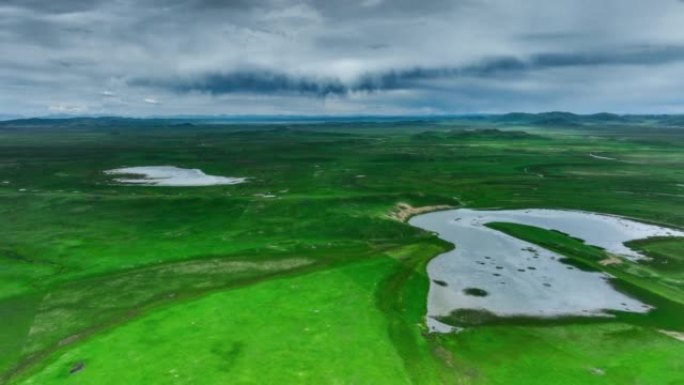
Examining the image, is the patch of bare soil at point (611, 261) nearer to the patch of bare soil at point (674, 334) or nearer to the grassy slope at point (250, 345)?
the patch of bare soil at point (674, 334)

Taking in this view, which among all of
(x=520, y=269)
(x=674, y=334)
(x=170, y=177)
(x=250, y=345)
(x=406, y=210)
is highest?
(x=170, y=177)

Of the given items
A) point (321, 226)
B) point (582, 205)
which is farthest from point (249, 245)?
point (582, 205)

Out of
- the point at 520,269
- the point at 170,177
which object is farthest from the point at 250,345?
the point at 170,177

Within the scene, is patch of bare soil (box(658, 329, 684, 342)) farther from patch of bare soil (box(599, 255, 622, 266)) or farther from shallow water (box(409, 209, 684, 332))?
patch of bare soil (box(599, 255, 622, 266))

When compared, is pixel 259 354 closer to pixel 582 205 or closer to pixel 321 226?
pixel 321 226

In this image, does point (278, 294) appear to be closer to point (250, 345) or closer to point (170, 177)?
point (250, 345)

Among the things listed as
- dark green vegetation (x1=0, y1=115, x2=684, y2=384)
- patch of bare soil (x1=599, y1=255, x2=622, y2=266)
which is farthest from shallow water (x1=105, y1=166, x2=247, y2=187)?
patch of bare soil (x1=599, y1=255, x2=622, y2=266)
